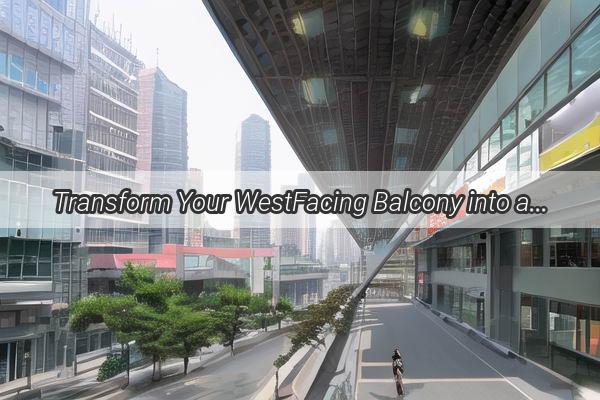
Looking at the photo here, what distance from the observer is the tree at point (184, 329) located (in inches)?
414

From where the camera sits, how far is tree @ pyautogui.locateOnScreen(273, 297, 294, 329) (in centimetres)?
1573

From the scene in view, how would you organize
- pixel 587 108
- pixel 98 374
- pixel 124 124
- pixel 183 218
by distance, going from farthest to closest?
pixel 124 124 → pixel 183 218 → pixel 98 374 → pixel 587 108

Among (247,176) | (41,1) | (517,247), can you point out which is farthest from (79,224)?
(517,247)

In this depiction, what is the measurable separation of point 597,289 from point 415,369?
406 cm

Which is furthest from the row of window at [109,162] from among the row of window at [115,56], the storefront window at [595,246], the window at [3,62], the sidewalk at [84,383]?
the storefront window at [595,246]

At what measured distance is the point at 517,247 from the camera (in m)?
13.8

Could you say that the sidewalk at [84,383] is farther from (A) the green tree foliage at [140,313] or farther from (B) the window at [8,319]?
(B) the window at [8,319]

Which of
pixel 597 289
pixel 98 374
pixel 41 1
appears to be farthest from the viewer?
pixel 41 1

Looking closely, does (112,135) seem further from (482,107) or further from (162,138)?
(482,107)

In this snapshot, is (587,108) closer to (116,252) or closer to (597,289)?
(597,289)

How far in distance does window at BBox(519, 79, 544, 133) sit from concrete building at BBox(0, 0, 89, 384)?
1129 centimetres

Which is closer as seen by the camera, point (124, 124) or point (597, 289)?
point (597, 289)

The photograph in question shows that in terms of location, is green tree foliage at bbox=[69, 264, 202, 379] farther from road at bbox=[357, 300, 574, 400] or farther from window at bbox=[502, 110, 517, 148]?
window at bbox=[502, 110, 517, 148]

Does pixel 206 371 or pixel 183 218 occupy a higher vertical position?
pixel 183 218
